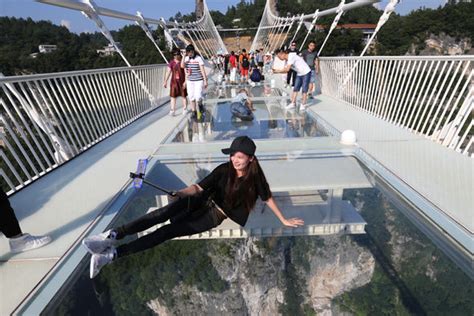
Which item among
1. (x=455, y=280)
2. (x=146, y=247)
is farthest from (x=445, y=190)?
(x=146, y=247)

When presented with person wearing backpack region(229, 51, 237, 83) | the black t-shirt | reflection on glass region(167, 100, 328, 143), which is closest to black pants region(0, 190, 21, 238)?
the black t-shirt

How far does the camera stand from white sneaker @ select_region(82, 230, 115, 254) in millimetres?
1841

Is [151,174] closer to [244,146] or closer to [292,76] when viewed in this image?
[244,146]

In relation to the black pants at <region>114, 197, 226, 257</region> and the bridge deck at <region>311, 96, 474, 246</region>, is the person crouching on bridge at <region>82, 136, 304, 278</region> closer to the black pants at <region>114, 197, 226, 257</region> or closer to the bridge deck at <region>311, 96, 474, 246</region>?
the black pants at <region>114, 197, 226, 257</region>

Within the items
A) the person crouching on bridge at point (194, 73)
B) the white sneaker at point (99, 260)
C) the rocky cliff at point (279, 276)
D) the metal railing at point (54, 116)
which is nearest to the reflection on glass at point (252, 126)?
the person crouching on bridge at point (194, 73)

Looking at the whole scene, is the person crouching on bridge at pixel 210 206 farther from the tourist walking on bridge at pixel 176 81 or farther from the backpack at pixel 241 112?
the tourist walking on bridge at pixel 176 81

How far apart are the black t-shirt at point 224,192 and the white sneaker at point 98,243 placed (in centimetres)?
62

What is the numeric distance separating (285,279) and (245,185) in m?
0.58

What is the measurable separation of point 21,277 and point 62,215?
2.24ft

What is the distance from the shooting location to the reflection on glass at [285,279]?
1.63m

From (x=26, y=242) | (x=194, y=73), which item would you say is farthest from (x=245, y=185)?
(x=194, y=73)

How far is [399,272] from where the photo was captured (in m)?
1.81

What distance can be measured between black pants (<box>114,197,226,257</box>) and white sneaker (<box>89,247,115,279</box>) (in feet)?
0.26

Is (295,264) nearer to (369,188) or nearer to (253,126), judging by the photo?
(369,188)
